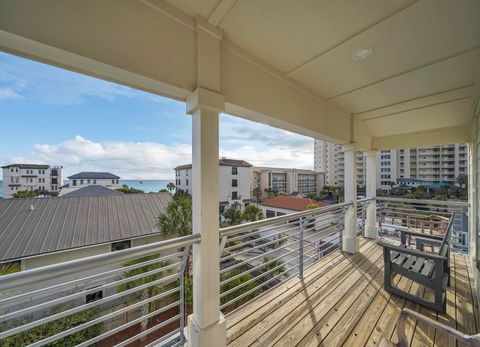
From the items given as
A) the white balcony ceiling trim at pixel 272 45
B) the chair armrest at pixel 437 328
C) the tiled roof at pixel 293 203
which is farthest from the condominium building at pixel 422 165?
the chair armrest at pixel 437 328

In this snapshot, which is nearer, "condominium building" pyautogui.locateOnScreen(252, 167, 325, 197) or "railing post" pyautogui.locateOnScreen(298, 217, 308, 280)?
"railing post" pyautogui.locateOnScreen(298, 217, 308, 280)

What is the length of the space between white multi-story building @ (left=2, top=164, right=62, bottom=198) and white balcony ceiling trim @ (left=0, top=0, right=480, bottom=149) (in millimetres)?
12174

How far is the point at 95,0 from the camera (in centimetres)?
97

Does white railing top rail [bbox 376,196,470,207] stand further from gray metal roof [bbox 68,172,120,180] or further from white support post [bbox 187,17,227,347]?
A: gray metal roof [bbox 68,172,120,180]

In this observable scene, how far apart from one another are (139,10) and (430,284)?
3175 mm

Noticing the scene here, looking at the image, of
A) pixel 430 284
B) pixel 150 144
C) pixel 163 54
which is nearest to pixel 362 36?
pixel 163 54

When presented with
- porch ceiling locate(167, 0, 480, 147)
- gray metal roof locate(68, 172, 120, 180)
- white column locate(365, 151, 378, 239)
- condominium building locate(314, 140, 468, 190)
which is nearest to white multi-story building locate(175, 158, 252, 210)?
gray metal roof locate(68, 172, 120, 180)

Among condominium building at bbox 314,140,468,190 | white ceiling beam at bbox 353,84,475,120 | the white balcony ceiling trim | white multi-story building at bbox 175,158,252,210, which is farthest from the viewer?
condominium building at bbox 314,140,468,190

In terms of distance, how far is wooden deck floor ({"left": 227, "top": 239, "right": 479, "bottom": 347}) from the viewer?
1.51 m

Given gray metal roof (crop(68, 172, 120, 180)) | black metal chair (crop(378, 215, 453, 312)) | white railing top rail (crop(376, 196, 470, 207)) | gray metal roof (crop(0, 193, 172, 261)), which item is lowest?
gray metal roof (crop(0, 193, 172, 261))

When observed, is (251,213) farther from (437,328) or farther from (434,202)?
(437,328)

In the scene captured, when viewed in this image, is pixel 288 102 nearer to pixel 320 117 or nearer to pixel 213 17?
pixel 320 117

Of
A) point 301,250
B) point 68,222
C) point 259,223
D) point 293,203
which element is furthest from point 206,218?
point 293,203

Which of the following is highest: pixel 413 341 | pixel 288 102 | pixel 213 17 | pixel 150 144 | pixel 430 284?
pixel 150 144
